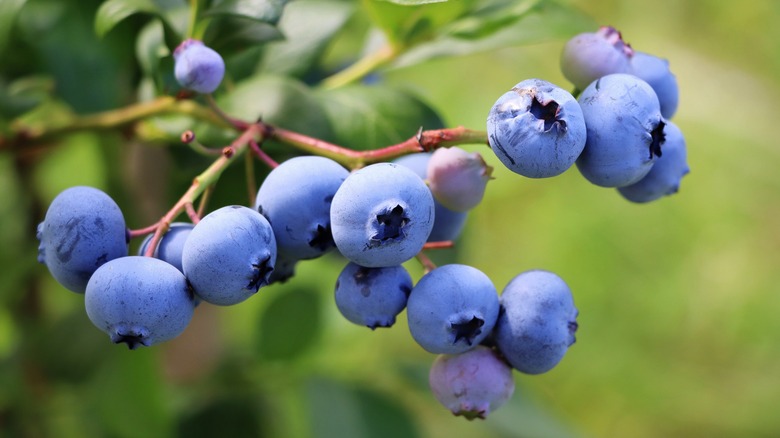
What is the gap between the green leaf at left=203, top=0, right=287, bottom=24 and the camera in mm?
813

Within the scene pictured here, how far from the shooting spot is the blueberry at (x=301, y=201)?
0.69 metres

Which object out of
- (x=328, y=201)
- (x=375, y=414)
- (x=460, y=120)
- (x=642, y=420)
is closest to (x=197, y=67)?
(x=328, y=201)

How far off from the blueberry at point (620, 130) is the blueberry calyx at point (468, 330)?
0.15 meters

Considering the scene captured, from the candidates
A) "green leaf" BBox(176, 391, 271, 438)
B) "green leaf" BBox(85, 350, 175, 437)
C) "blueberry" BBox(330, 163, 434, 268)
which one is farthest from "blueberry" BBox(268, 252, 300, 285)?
"green leaf" BBox(176, 391, 271, 438)

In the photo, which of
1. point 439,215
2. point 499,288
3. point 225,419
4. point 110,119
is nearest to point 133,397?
point 225,419

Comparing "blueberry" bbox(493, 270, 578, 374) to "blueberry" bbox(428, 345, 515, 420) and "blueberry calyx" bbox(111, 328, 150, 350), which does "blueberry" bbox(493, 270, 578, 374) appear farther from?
"blueberry calyx" bbox(111, 328, 150, 350)

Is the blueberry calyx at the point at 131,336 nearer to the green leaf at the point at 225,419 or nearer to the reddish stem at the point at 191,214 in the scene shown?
the reddish stem at the point at 191,214

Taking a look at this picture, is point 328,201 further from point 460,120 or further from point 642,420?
point 642,420

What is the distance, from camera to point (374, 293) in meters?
0.71

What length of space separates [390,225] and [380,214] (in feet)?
0.04

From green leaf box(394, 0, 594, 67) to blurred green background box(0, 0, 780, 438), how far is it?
1.4 inches

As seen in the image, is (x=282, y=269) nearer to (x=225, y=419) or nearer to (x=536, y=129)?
(x=536, y=129)

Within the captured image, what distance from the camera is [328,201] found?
0.70 meters

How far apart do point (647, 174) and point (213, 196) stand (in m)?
0.50
